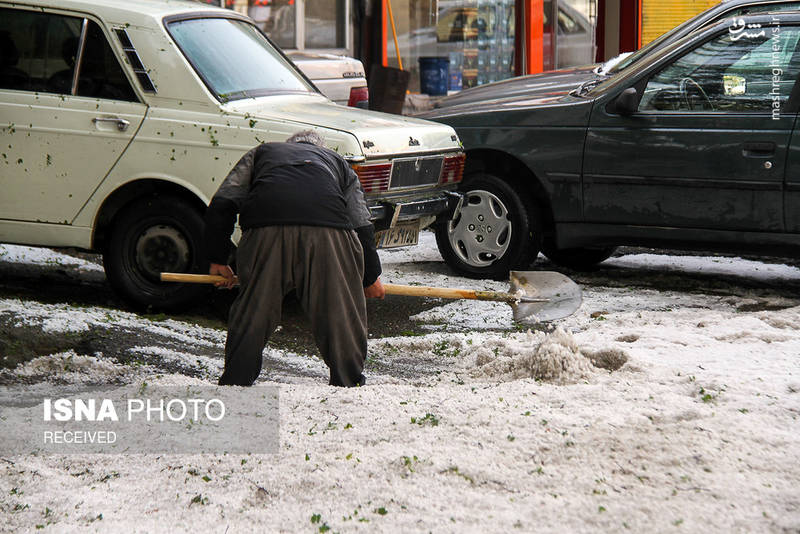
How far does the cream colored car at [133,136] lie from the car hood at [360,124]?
0.6 inches

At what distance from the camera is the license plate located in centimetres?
757

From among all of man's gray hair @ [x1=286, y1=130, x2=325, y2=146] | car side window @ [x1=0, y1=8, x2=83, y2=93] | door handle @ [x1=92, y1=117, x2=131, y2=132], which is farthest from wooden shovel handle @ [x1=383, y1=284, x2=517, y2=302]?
car side window @ [x1=0, y1=8, x2=83, y2=93]

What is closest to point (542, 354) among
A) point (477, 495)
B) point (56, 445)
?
point (477, 495)

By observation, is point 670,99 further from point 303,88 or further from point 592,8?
point 592,8

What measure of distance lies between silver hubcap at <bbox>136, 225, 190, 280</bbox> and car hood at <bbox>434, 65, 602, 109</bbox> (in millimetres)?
2965

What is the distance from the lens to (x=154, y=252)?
748cm

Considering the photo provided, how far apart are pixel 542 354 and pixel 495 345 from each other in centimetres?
85

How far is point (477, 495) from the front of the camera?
166 inches

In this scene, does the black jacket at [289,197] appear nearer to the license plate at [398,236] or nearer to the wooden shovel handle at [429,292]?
the wooden shovel handle at [429,292]

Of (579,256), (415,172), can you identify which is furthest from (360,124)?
(579,256)

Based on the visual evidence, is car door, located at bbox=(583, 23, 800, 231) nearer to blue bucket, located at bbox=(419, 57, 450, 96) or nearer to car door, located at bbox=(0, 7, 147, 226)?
car door, located at bbox=(0, 7, 147, 226)

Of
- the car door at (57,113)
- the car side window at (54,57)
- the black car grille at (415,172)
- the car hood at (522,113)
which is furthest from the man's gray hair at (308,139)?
the car hood at (522,113)

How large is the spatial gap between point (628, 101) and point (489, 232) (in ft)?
4.75

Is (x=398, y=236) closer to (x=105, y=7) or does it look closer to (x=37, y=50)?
(x=105, y=7)
